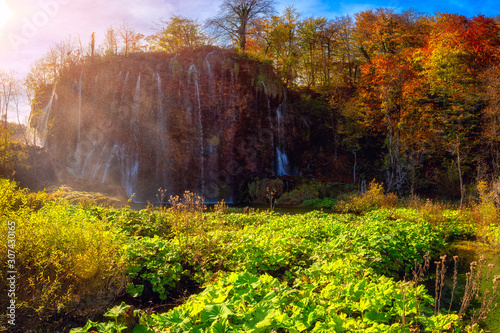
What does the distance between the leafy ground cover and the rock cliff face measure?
15.9 metres

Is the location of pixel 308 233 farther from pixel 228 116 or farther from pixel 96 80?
pixel 96 80

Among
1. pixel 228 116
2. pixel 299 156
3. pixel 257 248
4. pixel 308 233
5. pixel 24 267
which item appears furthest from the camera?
pixel 299 156

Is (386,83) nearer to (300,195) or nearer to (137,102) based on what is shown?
(300,195)

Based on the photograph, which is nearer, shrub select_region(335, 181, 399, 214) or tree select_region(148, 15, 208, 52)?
shrub select_region(335, 181, 399, 214)

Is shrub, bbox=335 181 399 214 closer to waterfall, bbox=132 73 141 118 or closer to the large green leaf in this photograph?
the large green leaf

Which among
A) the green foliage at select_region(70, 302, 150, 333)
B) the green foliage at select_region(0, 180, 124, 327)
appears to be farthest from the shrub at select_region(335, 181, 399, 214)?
the green foliage at select_region(70, 302, 150, 333)

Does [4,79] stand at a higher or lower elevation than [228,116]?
higher

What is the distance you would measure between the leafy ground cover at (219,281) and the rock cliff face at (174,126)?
15915mm

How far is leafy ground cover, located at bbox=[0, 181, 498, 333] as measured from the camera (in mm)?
2445

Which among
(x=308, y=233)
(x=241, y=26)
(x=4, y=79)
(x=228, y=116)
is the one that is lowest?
(x=308, y=233)

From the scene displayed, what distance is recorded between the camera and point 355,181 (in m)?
23.1

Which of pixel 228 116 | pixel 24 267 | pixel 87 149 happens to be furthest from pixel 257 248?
pixel 87 149

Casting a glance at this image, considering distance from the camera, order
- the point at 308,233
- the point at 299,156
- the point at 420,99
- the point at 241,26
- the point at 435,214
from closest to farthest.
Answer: the point at 308,233, the point at 435,214, the point at 420,99, the point at 299,156, the point at 241,26

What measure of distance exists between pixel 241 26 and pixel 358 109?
45.7 ft
